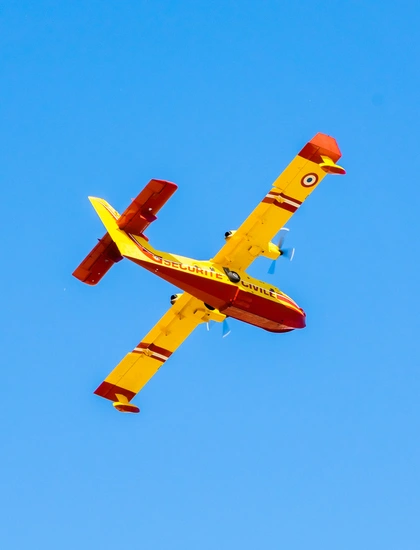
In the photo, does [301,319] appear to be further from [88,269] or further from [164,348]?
[88,269]

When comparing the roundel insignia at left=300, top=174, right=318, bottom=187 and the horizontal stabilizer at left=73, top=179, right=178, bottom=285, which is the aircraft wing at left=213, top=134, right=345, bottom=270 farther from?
the horizontal stabilizer at left=73, top=179, right=178, bottom=285

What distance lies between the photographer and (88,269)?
46.1m

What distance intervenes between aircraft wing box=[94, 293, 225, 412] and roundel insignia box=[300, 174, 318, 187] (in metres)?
7.56

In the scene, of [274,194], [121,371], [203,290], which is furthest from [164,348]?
[274,194]

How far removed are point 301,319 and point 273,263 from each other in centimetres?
340

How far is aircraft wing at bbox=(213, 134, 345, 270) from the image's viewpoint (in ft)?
150

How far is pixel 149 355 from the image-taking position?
50625 mm

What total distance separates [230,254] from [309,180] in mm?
4536

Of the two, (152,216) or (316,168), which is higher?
(316,168)

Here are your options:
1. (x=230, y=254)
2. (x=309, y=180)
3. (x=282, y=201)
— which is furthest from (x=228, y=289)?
(x=309, y=180)

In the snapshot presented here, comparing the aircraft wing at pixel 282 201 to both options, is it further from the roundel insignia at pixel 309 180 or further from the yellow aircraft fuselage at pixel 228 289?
the yellow aircraft fuselage at pixel 228 289

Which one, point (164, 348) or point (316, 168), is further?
point (164, 348)

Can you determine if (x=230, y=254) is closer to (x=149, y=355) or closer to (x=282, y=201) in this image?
(x=282, y=201)

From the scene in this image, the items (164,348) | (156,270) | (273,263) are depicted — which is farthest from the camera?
(164,348)
